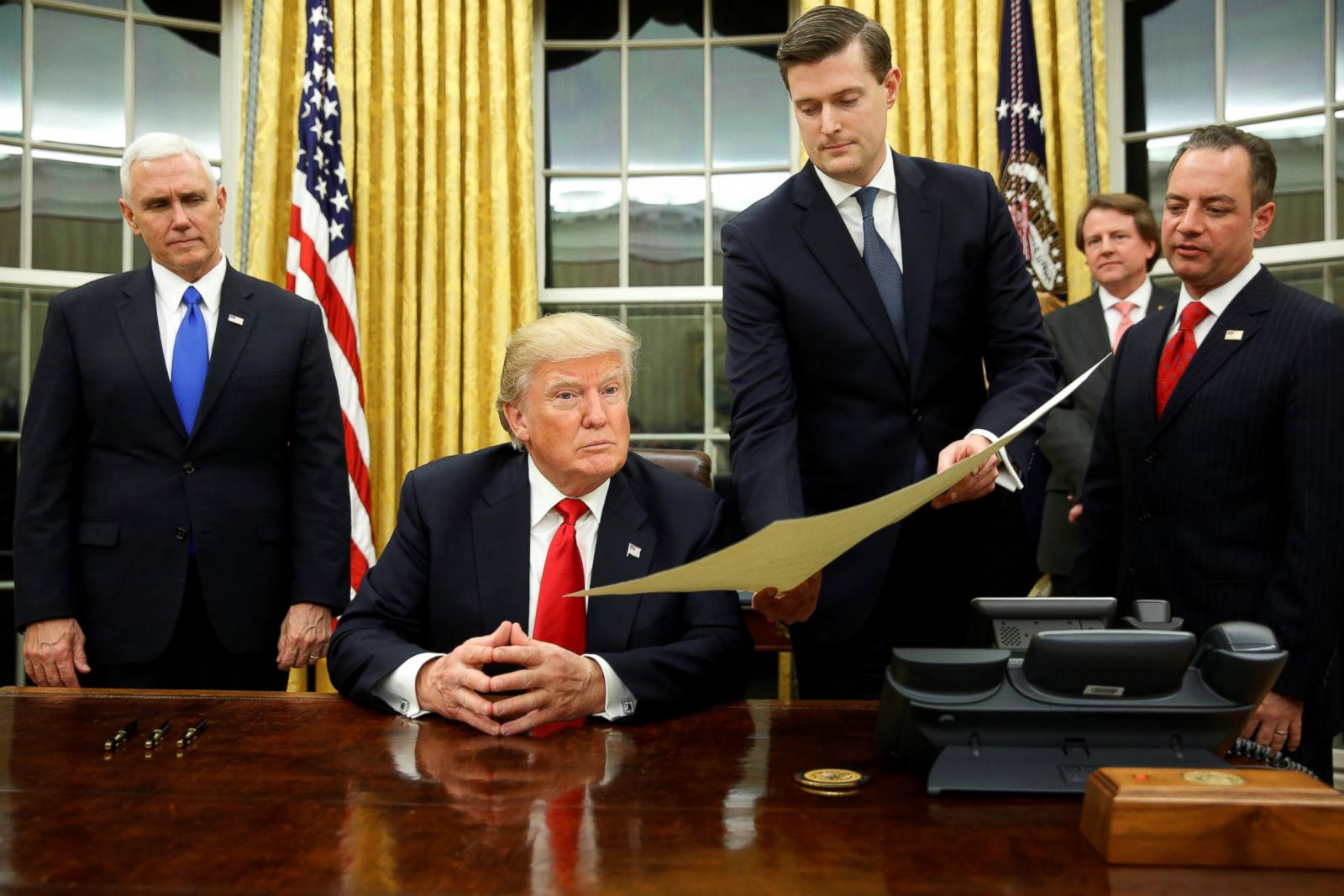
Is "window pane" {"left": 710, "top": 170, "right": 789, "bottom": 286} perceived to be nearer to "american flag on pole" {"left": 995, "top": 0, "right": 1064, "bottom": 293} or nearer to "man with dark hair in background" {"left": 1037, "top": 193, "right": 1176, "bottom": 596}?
"american flag on pole" {"left": 995, "top": 0, "right": 1064, "bottom": 293}

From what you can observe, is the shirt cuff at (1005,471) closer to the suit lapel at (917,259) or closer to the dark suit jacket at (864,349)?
the dark suit jacket at (864,349)

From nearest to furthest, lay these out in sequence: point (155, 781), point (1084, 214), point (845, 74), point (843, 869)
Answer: point (843, 869), point (155, 781), point (845, 74), point (1084, 214)

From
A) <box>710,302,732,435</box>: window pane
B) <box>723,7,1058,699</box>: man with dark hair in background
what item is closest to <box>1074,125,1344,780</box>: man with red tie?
<box>723,7,1058,699</box>: man with dark hair in background

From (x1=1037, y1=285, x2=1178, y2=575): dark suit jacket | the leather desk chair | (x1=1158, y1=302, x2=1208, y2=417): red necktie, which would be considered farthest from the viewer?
(x1=1037, y1=285, x2=1178, y2=575): dark suit jacket

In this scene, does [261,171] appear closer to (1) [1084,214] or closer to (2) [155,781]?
(1) [1084,214]

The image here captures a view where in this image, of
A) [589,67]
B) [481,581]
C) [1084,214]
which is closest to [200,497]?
[481,581]

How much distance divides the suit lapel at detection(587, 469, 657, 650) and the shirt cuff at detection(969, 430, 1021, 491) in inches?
22.2

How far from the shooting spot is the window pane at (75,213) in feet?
15.5

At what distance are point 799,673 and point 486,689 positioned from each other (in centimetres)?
69

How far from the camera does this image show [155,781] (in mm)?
1438

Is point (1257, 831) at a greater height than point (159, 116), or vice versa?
point (159, 116)

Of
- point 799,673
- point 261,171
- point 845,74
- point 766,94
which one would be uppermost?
point 766,94

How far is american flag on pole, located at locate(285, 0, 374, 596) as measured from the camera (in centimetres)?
450

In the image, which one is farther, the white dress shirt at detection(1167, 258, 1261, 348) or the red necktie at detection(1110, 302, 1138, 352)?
the red necktie at detection(1110, 302, 1138, 352)
